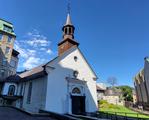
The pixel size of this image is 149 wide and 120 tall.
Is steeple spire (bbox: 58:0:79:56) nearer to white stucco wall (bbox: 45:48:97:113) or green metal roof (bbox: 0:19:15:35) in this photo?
white stucco wall (bbox: 45:48:97:113)

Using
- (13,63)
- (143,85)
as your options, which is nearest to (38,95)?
(13,63)

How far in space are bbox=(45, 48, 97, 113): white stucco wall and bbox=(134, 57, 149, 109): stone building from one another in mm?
27683

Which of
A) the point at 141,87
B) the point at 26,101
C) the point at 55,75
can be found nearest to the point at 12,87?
the point at 26,101

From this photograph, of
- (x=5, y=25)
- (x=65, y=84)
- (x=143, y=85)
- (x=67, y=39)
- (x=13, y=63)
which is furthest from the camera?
(x=143, y=85)

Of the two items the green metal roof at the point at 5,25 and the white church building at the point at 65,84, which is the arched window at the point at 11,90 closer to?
the white church building at the point at 65,84

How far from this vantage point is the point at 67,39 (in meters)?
21.3

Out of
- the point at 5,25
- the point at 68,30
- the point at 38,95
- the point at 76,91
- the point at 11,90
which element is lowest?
the point at 38,95

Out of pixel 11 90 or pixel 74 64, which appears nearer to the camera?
pixel 74 64

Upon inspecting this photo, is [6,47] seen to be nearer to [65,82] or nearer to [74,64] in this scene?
[74,64]

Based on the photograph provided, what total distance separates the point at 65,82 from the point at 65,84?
10.1 inches

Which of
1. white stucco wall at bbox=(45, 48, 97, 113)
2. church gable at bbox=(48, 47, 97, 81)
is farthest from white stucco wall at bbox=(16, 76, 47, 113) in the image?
church gable at bbox=(48, 47, 97, 81)

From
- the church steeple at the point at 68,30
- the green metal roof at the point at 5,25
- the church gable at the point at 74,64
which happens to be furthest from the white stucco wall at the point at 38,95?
the green metal roof at the point at 5,25

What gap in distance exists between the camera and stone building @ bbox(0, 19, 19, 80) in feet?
130

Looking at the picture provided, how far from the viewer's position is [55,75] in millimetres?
16953
